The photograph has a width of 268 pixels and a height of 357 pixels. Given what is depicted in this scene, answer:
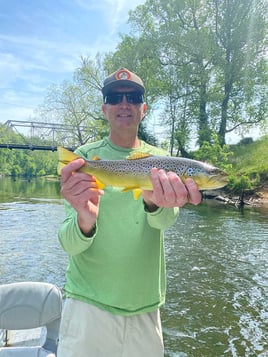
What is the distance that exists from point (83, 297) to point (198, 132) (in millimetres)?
31605

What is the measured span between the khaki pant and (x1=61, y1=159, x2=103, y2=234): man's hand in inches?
23.3

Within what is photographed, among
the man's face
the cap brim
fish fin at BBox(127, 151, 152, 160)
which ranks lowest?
fish fin at BBox(127, 151, 152, 160)

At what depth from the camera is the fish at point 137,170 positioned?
2359mm

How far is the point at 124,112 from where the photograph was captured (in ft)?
8.68

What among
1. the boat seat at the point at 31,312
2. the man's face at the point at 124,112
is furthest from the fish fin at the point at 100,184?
the boat seat at the point at 31,312

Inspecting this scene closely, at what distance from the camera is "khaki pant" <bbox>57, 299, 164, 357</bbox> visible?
7.29 ft

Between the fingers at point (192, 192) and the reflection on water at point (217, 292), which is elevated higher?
the fingers at point (192, 192)

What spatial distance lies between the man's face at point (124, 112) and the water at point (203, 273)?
171 inches

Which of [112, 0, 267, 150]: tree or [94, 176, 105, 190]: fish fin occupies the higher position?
[112, 0, 267, 150]: tree

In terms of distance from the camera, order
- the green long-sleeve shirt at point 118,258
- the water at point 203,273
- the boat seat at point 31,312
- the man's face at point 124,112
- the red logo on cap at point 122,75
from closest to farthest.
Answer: the green long-sleeve shirt at point 118,258 → the man's face at point 124,112 → the red logo on cap at point 122,75 → the boat seat at point 31,312 → the water at point 203,273

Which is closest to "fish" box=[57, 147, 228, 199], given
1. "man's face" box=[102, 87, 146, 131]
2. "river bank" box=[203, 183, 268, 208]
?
"man's face" box=[102, 87, 146, 131]

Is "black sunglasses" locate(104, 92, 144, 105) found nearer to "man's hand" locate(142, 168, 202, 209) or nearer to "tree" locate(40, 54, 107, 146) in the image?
"man's hand" locate(142, 168, 202, 209)

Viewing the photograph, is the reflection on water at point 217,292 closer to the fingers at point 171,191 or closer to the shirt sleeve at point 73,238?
the shirt sleeve at point 73,238

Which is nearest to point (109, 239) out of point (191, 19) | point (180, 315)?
point (180, 315)
